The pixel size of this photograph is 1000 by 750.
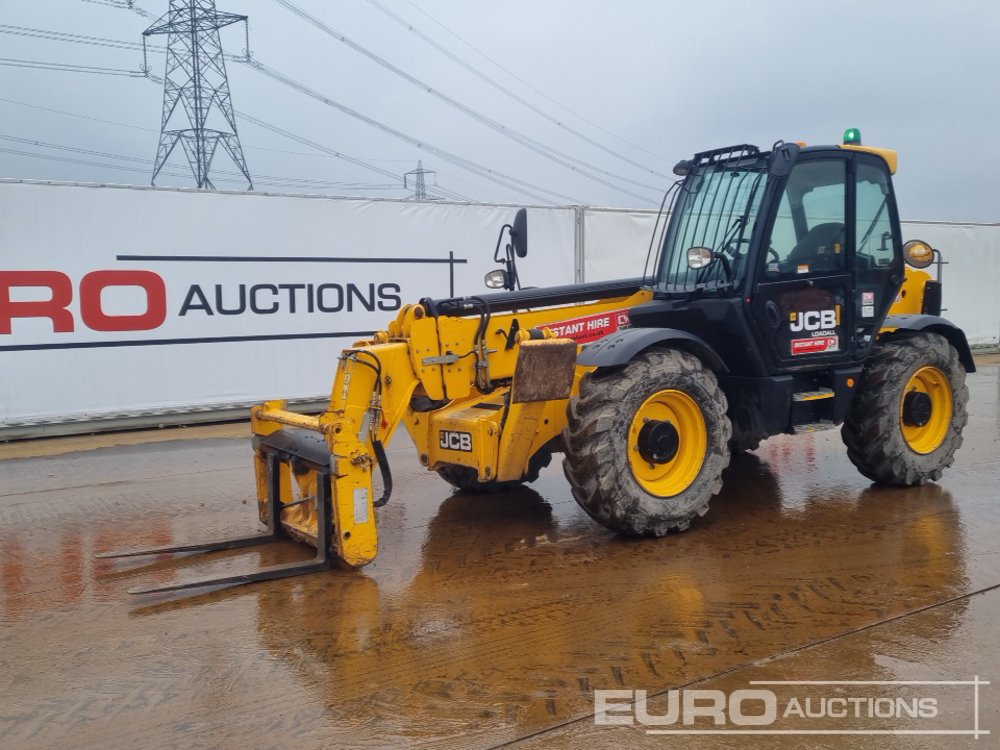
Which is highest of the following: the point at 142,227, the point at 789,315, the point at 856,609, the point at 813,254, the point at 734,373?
the point at 142,227

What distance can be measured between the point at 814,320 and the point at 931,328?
4.58ft

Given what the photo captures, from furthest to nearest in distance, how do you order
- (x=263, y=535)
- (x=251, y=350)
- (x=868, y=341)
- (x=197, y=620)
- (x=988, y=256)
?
(x=988, y=256)
(x=251, y=350)
(x=868, y=341)
(x=263, y=535)
(x=197, y=620)

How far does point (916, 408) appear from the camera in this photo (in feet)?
23.3

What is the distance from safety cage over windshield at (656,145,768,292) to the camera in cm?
628

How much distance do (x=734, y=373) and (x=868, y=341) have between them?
1.15 metres

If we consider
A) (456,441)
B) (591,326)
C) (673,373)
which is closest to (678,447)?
(673,373)

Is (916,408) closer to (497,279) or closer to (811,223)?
(811,223)

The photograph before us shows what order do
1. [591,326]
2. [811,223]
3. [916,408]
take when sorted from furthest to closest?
[916,408], [591,326], [811,223]

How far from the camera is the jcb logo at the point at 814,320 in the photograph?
643cm

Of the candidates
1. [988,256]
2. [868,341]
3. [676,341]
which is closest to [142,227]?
[676,341]

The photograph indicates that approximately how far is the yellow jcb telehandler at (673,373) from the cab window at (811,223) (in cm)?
1

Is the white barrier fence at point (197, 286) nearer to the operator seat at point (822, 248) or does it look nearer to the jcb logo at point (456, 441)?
the jcb logo at point (456, 441)

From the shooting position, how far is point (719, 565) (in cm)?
539

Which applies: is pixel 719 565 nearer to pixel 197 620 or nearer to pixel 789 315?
pixel 789 315
